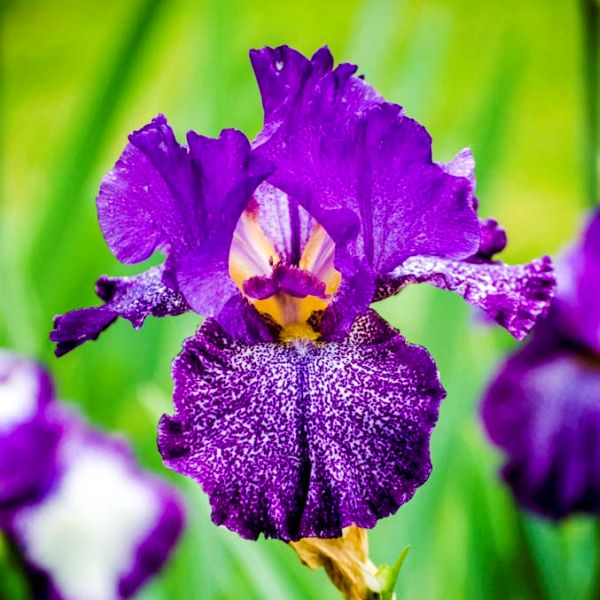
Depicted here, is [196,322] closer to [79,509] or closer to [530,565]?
[79,509]

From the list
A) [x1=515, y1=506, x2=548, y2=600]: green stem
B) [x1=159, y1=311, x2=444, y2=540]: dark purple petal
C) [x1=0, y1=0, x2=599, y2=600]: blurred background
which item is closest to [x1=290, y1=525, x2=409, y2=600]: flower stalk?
[x1=159, y1=311, x2=444, y2=540]: dark purple petal

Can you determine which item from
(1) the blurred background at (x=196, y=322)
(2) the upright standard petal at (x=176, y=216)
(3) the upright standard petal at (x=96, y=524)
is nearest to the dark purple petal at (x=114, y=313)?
(2) the upright standard petal at (x=176, y=216)

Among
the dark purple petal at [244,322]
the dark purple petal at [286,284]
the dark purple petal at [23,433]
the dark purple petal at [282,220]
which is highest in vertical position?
the dark purple petal at [282,220]

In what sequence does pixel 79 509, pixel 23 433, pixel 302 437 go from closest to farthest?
pixel 302 437 → pixel 23 433 → pixel 79 509

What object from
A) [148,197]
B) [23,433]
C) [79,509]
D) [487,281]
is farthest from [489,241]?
[79,509]

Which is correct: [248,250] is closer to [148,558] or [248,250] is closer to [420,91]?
[148,558]

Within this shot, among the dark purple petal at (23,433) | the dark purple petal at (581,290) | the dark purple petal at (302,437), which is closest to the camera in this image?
the dark purple petal at (302,437)

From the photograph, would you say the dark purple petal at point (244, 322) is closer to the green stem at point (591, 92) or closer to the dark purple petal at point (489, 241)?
the dark purple petal at point (489, 241)
